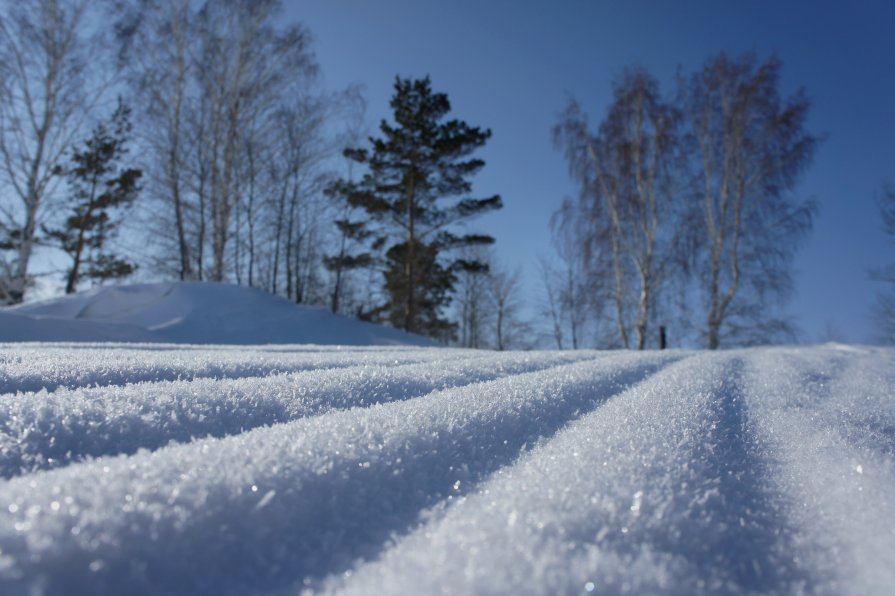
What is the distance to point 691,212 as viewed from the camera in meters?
9.98

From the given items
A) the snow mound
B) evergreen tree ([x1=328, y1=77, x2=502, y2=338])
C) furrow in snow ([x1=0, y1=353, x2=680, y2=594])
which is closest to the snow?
furrow in snow ([x1=0, y1=353, x2=680, y2=594])

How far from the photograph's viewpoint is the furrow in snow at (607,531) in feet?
1.07

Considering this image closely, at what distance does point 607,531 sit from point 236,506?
0.30 meters

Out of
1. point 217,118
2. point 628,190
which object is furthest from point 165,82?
point 628,190

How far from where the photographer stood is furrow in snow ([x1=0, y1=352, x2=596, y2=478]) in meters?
0.53

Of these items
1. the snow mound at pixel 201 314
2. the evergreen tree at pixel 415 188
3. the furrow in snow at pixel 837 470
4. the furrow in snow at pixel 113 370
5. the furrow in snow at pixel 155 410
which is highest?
the evergreen tree at pixel 415 188

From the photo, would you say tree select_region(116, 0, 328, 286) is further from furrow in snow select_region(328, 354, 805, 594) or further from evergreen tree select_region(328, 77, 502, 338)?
furrow in snow select_region(328, 354, 805, 594)

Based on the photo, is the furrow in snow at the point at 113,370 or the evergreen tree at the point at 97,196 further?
the evergreen tree at the point at 97,196

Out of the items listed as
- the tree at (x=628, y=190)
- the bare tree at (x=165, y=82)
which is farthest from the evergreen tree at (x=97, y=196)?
the tree at (x=628, y=190)

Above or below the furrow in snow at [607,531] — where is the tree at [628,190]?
above

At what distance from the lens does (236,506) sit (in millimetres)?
396

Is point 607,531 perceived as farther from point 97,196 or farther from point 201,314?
point 97,196

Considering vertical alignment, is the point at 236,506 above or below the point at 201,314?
below

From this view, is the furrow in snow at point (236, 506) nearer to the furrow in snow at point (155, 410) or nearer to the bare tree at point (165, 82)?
the furrow in snow at point (155, 410)
